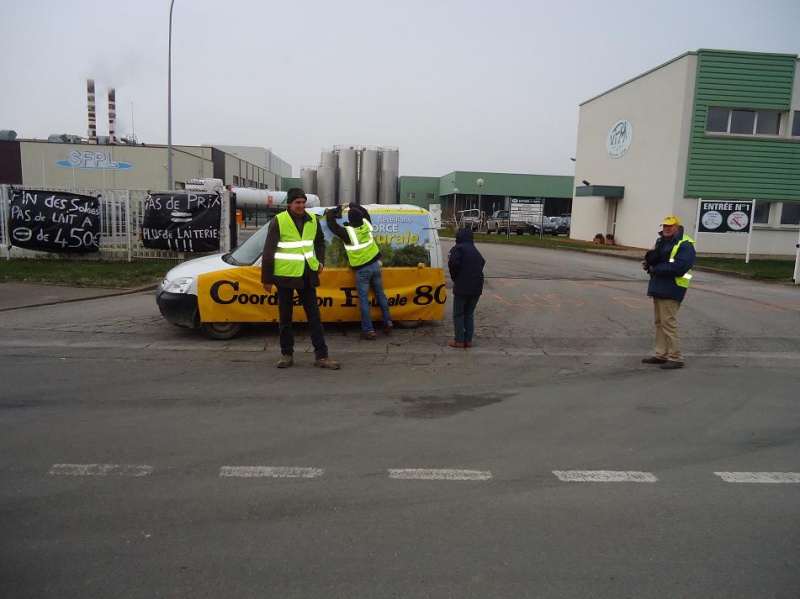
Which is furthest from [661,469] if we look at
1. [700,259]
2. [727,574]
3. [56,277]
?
[700,259]

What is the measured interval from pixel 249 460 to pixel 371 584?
1.73 metres

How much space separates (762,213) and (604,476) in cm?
2518

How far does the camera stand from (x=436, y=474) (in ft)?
13.6

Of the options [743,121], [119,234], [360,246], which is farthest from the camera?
[743,121]

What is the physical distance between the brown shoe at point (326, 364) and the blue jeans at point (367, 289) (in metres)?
1.45

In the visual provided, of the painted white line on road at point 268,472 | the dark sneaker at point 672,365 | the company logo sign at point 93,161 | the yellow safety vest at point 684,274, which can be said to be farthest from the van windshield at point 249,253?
the company logo sign at point 93,161

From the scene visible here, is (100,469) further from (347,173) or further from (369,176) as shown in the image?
(347,173)

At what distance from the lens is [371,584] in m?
2.89

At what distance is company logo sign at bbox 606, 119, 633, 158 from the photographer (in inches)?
1097

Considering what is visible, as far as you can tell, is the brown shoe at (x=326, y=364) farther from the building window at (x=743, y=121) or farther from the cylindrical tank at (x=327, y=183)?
the cylindrical tank at (x=327, y=183)

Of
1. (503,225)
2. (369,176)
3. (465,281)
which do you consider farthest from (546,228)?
(465,281)

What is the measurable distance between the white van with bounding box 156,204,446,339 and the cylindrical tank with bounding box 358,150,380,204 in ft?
160

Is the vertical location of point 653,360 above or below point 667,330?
below

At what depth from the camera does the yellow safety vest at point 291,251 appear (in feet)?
22.3
